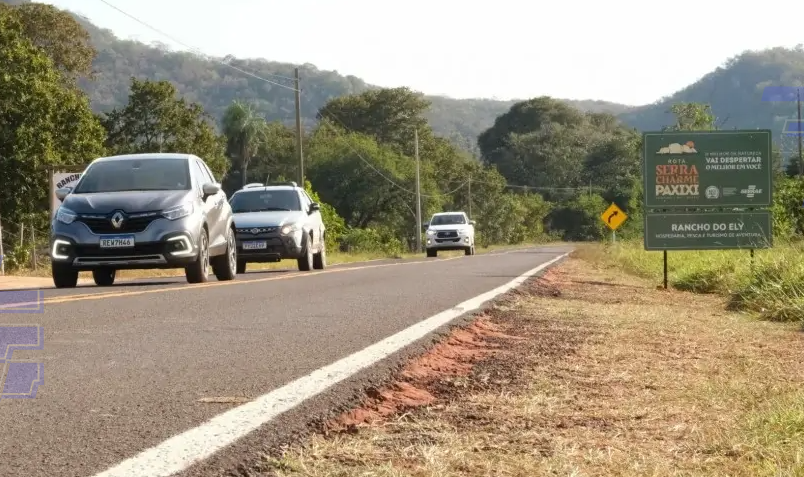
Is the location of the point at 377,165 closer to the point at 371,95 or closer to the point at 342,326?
the point at 371,95

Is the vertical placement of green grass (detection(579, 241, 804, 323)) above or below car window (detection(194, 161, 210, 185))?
below

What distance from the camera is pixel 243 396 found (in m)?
5.41

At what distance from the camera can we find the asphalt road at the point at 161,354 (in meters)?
4.39

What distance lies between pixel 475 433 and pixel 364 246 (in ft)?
173

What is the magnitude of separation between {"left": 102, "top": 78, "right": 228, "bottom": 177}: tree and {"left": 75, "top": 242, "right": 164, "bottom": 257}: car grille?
3819cm

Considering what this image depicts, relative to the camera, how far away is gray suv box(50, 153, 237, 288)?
14148mm

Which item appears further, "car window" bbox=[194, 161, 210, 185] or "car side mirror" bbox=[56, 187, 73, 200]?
"car window" bbox=[194, 161, 210, 185]

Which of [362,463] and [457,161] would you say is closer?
[362,463]

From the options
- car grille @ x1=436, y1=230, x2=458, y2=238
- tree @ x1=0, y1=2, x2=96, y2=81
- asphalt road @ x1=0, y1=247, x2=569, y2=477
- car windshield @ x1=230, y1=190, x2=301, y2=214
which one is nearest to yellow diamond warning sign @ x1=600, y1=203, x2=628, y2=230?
car grille @ x1=436, y1=230, x2=458, y2=238

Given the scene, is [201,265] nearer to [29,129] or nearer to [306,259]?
[306,259]

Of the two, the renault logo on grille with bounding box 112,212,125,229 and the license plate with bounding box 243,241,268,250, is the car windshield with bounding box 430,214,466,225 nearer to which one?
the license plate with bounding box 243,241,268,250

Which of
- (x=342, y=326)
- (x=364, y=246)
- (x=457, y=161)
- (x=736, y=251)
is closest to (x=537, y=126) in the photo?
(x=457, y=161)
